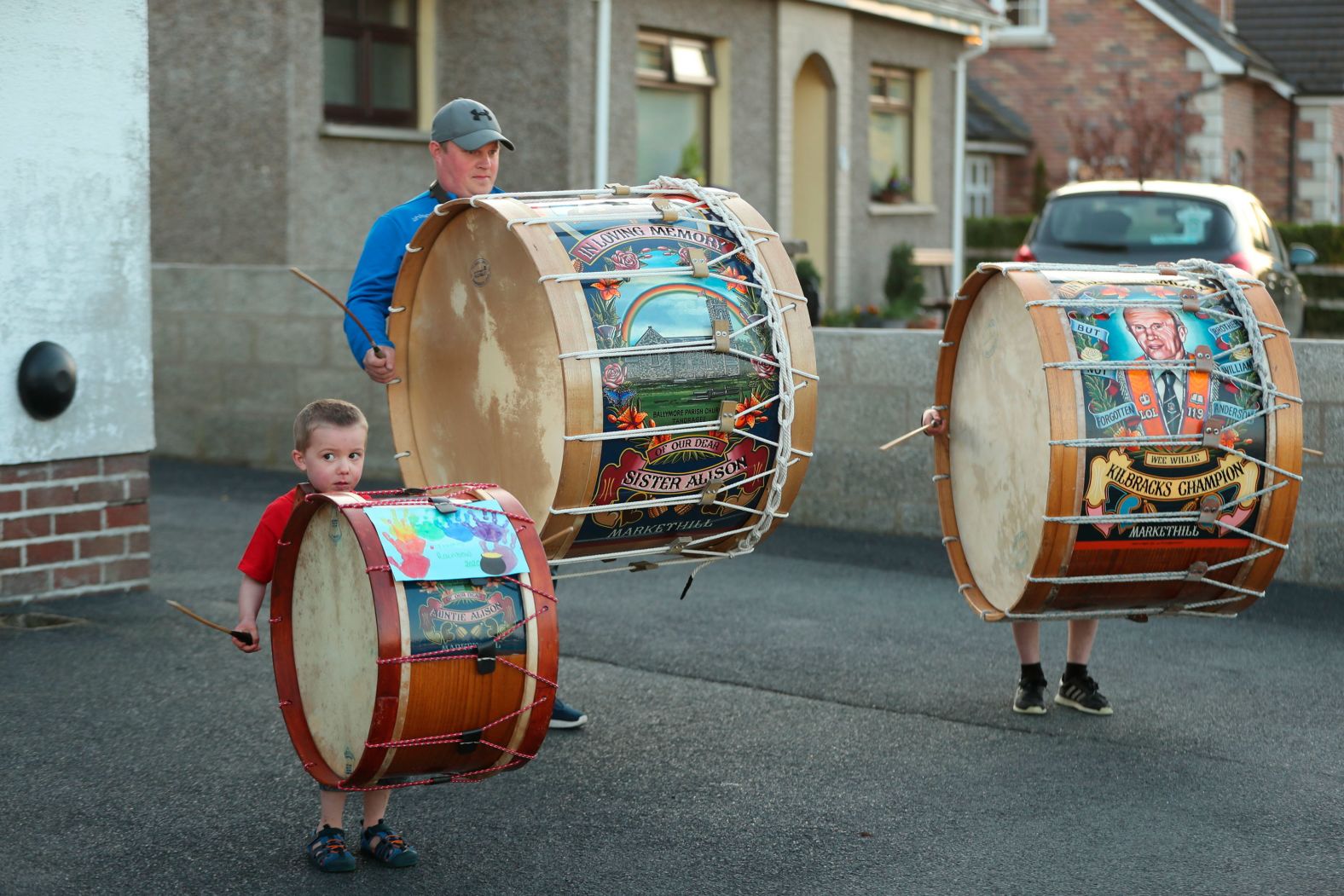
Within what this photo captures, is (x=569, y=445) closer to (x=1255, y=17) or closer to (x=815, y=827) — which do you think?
(x=815, y=827)

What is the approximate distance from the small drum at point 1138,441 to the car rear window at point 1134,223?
7555 millimetres

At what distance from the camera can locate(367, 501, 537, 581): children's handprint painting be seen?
395 centimetres

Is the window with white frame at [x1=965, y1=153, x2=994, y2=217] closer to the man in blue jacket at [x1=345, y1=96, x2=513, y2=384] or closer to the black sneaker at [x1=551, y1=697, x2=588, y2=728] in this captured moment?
the man in blue jacket at [x1=345, y1=96, x2=513, y2=384]

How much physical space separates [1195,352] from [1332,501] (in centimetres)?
312

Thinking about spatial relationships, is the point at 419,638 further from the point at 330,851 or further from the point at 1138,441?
the point at 1138,441

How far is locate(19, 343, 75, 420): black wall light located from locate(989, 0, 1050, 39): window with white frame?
2670 centimetres

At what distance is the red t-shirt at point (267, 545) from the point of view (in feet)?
14.3

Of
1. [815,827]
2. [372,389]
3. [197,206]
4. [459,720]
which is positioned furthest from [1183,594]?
[197,206]

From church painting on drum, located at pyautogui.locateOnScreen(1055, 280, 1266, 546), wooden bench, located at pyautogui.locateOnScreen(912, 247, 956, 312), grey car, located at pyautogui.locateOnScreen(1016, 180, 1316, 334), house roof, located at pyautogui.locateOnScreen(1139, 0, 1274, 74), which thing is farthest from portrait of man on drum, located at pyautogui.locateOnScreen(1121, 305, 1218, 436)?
house roof, located at pyautogui.locateOnScreen(1139, 0, 1274, 74)

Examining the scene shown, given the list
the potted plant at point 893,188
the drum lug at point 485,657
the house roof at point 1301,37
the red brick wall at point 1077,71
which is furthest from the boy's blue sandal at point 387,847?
the house roof at point 1301,37

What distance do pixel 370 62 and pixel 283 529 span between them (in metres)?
11.5

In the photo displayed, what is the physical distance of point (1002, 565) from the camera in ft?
17.5

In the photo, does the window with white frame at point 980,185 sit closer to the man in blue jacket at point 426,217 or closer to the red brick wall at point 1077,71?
the red brick wall at point 1077,71

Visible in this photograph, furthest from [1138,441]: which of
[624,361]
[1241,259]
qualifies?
[1241,259]
